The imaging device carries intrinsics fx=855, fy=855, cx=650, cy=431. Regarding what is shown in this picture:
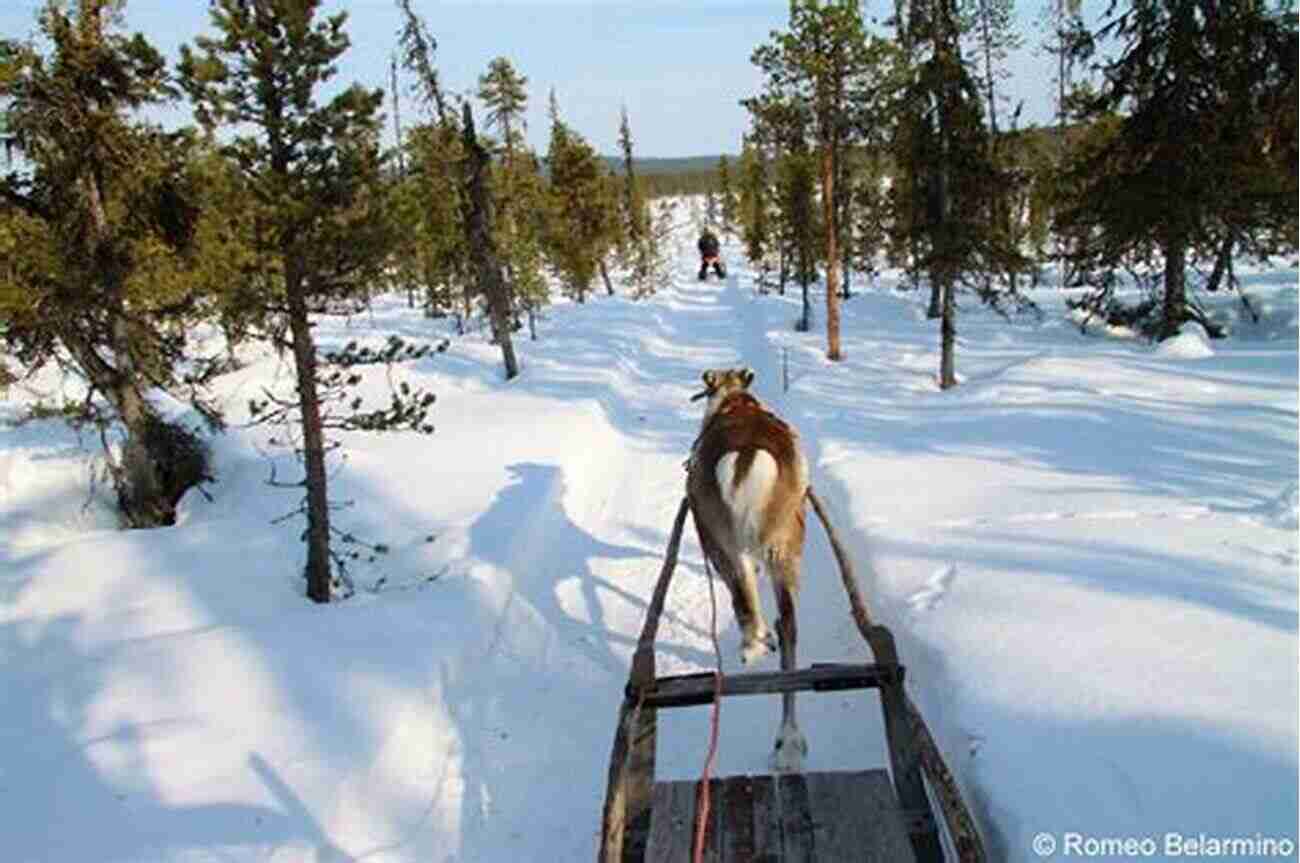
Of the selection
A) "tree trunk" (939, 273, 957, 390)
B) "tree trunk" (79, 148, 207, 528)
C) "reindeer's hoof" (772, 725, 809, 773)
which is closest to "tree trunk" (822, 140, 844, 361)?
"tree trunk" (939, 273, 957, 390)

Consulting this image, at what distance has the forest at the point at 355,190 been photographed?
7.71 metres

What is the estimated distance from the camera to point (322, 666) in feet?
21.0

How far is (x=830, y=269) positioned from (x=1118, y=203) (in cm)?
645

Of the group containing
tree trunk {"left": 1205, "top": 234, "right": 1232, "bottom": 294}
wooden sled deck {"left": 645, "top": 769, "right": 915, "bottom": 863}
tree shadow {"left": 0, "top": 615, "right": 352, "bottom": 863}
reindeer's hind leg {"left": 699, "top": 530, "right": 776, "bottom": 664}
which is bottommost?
tree shadow {"left": 0, "top": 615, "right": 352, "bottom": 863}

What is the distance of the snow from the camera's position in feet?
13.9

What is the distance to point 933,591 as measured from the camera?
632 cm

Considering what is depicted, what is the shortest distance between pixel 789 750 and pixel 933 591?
2.00 m

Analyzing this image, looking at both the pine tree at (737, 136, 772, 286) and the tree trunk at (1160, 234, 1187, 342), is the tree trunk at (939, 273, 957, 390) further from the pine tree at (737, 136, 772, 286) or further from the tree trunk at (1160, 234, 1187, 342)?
the pine tree at (737, 136, 772, 286)

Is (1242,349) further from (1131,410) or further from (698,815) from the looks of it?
(698,815)

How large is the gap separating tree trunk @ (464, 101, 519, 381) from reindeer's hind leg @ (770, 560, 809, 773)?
1803cm

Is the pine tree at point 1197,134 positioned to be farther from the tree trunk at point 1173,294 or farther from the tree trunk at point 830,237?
the tree trunk at point 830,237

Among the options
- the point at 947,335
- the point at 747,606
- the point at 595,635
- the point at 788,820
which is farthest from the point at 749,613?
the point at 947,335

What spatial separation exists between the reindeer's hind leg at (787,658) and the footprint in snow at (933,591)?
4.62 ft

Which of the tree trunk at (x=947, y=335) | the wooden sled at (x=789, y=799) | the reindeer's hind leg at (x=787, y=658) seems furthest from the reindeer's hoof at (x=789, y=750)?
the tree trunk at (x=947, y=335)
